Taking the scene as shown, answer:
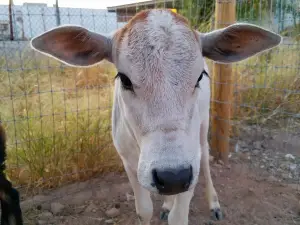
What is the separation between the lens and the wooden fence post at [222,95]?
13.4 ft

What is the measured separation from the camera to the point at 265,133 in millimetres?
5152

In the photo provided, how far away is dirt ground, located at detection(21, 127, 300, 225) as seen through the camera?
11.2 feet

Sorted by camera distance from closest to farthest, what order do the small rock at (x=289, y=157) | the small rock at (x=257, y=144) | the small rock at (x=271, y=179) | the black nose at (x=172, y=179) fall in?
the black nose at (x=172, y=179)
the small rock at (x=271, y=179)
the small rock at (x=289, y=157)
the small rock at (x=257, y=144)

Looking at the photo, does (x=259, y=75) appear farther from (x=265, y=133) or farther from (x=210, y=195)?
(x=210, y=195)

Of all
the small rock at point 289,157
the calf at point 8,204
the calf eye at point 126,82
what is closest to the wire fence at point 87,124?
the small rock at point 289,157

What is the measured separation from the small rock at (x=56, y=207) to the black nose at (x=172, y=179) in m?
2.24

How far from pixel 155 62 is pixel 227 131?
2818 millimetres

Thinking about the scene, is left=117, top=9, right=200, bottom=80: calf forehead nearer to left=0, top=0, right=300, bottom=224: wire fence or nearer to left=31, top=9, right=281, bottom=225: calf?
left=31, top=9, right=281, bottom=225: calf

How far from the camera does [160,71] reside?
70.0 inches

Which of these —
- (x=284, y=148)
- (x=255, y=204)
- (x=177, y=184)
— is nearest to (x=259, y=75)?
(x=284, y=148)

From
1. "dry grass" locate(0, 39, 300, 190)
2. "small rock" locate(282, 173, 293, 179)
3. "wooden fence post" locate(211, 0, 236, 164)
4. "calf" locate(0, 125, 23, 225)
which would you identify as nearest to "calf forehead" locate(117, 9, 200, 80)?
"calf" locate(0, 125, 23, 225)

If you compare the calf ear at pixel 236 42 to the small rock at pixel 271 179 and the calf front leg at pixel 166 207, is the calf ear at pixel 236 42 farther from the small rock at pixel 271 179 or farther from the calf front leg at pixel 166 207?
the small rock at pixel 271 179

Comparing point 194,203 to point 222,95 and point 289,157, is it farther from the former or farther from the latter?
point 289,157

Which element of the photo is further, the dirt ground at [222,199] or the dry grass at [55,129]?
the dry grass at [55,129]
